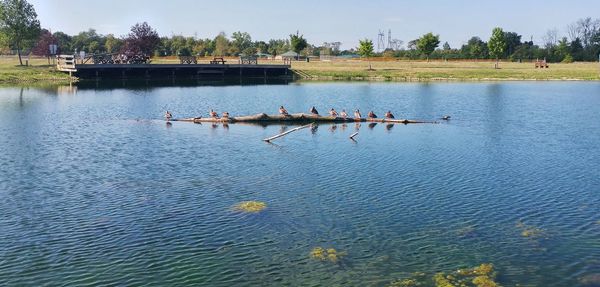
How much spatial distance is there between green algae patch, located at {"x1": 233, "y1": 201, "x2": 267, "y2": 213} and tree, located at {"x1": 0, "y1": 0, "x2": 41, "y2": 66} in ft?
313

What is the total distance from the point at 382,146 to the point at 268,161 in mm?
9044


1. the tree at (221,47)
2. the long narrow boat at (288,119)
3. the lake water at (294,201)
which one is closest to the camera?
the lake water at (294,201)

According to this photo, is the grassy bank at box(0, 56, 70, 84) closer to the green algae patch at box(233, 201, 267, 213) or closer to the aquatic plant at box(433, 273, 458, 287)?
the green algae patch at box(233, 201, 267, 213)

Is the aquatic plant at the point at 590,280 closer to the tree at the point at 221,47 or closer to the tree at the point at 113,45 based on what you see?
the tree at the point at 221,47

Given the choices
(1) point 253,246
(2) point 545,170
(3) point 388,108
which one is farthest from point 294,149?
(3) point 388,108

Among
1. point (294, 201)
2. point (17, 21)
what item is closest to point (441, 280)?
point (294, 201)

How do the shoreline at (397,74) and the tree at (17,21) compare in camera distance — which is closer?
the shoreline at (397,74)

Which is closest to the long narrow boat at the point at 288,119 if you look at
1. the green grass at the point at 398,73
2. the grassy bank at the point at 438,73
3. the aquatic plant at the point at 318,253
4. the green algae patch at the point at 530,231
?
the green algae patch at the point at 530,231

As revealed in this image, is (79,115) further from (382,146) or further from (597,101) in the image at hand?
(597,101)

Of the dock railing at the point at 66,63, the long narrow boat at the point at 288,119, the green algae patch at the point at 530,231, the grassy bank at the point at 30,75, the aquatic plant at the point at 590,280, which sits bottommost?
the aquatic plant at the point at 590,280

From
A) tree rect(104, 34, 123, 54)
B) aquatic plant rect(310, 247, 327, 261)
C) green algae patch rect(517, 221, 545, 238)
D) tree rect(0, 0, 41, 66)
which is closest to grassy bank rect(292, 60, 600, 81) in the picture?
tree rect(0, 0, 41, 66)

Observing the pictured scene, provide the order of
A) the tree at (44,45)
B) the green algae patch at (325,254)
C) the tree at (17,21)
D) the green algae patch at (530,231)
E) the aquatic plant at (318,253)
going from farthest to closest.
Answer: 1. the tree at (44,45)
2. the tree at (17,21)
3. the green algae patch at (530,231)
4. the aquatic plant at (318,253)
5. the green algae patch at (325,254)

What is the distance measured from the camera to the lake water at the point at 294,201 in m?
17.4

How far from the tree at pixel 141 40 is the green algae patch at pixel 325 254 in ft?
334
